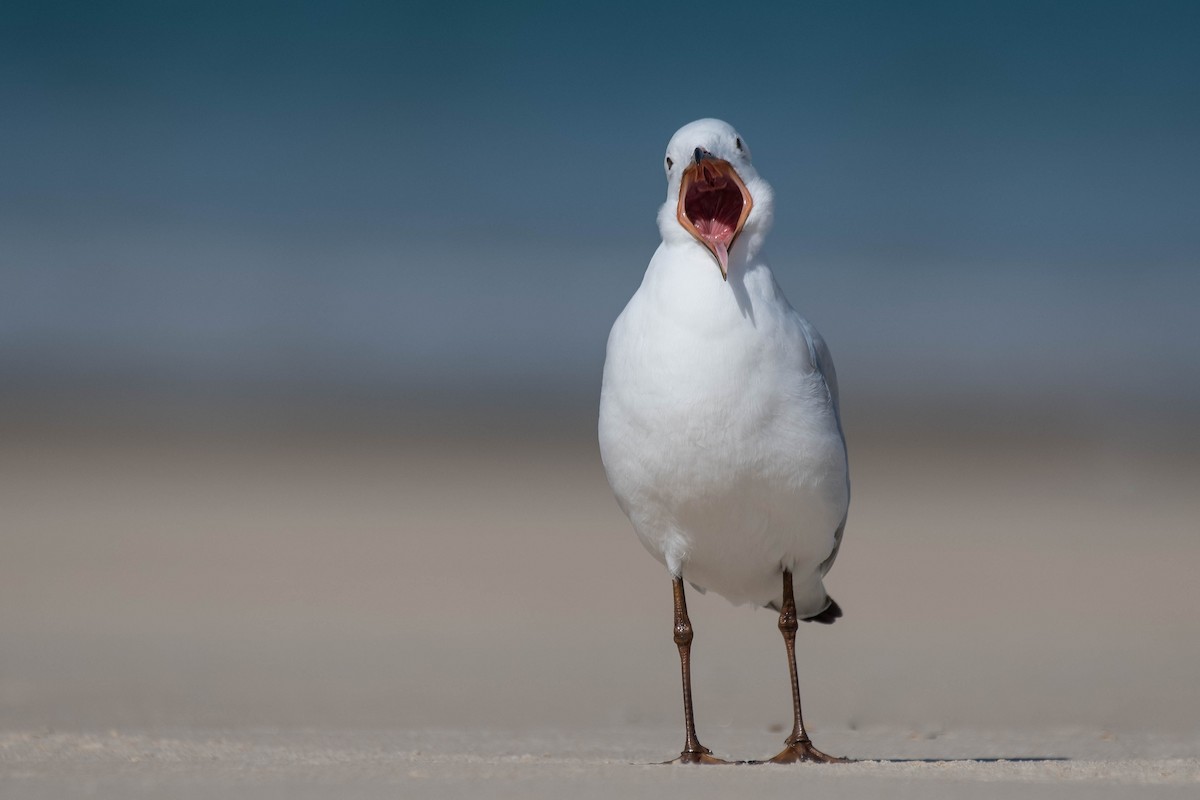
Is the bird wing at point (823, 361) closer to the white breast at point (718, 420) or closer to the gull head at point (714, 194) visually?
the white breast at point (718, 420)

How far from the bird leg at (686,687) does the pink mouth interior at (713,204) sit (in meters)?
1.76

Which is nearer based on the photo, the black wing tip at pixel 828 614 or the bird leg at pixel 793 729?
the bird leg at pixel 793 729

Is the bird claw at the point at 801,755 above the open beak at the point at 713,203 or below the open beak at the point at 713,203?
below

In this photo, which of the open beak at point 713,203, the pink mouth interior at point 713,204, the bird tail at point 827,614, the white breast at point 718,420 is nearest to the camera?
the white breast at point 718,420

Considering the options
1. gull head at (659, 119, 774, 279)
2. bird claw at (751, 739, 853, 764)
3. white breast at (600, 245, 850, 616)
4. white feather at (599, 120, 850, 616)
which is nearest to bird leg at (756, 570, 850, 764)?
bird claw at (751, 739, 853, 764)

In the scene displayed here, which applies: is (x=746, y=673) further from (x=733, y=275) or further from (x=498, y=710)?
(x=733, y=275)

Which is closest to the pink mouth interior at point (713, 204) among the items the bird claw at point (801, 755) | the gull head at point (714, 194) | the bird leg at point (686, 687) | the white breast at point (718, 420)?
the gull head at point (714, 194)

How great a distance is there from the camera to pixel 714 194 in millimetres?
8008

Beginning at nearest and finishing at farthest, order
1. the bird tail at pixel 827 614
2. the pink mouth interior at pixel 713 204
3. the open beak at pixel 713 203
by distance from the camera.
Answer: the open beak at pixel 713 203
the pink mouth interior at pixel 713 204
the bird tail at pixel 827 614

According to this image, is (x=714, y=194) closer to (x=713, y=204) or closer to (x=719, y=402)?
(x=713, y=204)

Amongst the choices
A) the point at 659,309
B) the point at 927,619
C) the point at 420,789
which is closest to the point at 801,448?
the point at 659,309

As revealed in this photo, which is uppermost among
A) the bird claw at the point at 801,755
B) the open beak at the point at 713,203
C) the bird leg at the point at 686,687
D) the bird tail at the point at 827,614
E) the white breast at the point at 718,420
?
the open beak at the point at 713,203

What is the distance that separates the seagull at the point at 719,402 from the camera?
7.49 metres

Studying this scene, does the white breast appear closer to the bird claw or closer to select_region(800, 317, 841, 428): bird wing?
select_region(800, 317, 841, 428): bird wing
